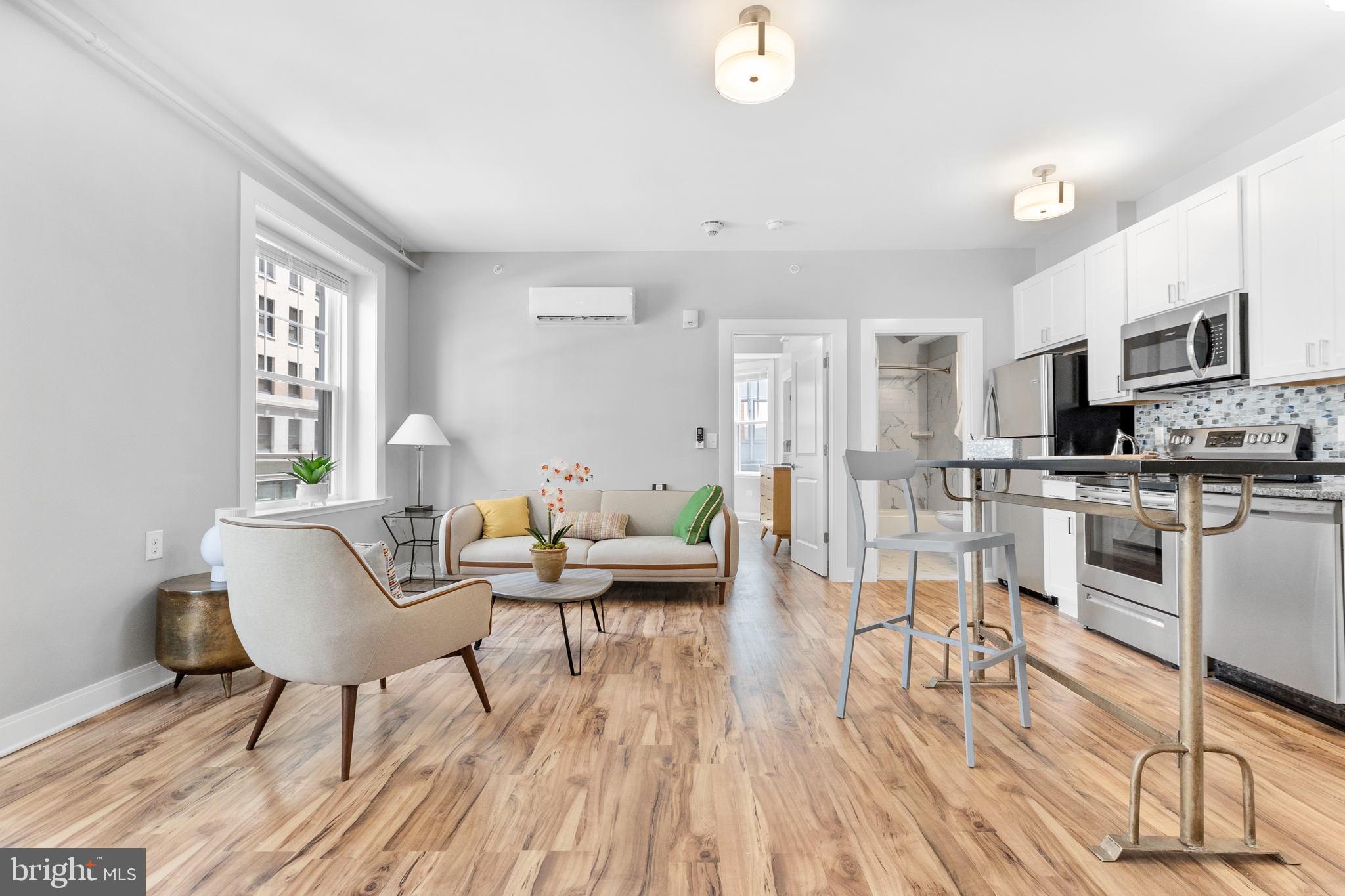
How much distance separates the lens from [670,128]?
119 inches

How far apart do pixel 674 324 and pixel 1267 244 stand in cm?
339

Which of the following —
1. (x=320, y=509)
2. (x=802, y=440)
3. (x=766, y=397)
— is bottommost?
(x=320, y=509)

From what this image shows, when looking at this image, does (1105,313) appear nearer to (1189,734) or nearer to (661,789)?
(1189,734)

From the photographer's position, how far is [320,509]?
12.4 ft

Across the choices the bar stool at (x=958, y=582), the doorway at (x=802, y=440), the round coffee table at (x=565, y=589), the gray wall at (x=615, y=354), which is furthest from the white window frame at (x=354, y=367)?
the bar stool at (x=958, y=582)

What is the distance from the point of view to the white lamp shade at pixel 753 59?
219 centimetres

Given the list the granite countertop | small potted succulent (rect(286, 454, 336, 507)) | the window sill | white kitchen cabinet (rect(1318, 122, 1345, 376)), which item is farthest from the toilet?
small potted succulent (rect(286, 454, 336, 507))

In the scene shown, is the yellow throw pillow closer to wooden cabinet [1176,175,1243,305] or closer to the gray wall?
the gray wall

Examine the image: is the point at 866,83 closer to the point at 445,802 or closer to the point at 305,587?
the point at 305,587

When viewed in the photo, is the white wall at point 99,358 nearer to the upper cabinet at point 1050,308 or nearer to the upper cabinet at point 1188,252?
the upper cabinet at point 1188,252

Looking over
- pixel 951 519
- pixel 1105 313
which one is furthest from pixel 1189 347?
pixel 951 519

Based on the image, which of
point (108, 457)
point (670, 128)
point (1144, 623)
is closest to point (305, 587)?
point (108, 457)

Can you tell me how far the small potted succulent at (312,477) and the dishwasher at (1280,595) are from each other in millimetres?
4449

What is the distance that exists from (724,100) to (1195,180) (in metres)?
2.74
